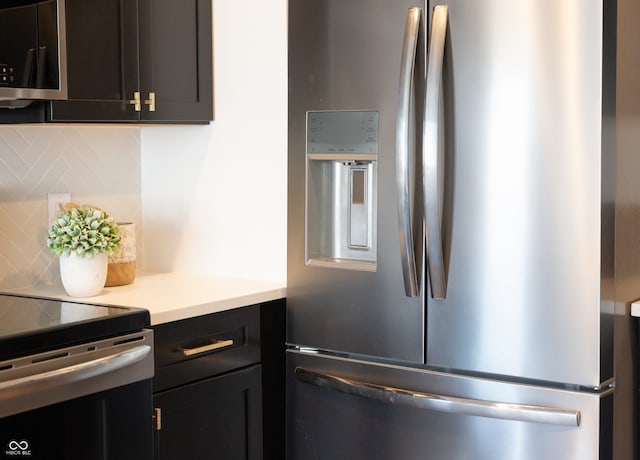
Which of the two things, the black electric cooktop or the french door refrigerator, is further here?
the french door refrigerator

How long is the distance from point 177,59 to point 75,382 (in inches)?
46.4

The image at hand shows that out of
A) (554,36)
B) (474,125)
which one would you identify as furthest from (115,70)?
(554,36)

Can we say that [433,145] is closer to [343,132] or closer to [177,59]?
[343,132]

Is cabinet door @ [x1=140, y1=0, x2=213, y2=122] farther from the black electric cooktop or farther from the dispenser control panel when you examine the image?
the black electric cooktop

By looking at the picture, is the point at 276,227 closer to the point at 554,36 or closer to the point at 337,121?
the point at 337,121

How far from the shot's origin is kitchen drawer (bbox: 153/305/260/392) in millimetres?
2342

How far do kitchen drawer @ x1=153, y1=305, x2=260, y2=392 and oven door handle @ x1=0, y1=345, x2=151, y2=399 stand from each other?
13 cm

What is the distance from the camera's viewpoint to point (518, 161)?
228 cm

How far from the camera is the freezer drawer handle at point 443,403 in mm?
2234

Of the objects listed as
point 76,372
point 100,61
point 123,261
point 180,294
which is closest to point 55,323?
point 76,372

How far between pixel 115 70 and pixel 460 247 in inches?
43.5

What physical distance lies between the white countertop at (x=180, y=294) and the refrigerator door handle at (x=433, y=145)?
56 centimetres

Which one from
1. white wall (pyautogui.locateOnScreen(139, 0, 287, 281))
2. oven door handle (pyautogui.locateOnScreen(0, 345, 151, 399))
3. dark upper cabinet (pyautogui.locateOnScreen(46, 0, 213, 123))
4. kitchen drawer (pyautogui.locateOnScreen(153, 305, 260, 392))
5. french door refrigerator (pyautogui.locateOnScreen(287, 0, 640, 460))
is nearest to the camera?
oven door handle (pyautogui.locateOnScreen(0, 345, 151, 399))

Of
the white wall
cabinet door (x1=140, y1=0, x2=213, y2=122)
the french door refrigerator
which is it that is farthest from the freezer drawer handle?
cabinet door (x1=140, y1=0, x2=213, y2=122)
